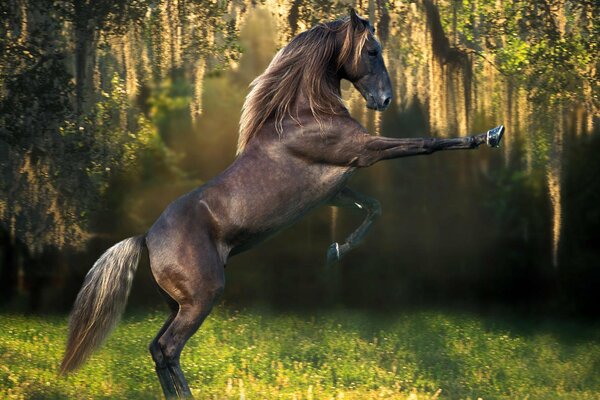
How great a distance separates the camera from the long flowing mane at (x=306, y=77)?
5730mm

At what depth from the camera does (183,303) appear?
18.2 feet

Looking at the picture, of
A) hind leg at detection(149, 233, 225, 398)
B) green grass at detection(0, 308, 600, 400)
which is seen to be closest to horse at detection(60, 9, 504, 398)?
hind leg at detection(149, 233, 225, 398)

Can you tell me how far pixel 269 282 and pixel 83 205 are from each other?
176cm

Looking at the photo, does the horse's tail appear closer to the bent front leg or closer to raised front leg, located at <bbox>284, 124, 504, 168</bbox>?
raised front leg, located at <bbox>284, 124, 504, 168</bbox>

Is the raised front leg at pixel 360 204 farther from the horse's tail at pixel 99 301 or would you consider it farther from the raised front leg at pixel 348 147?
the horse's tail at pixel 99 301

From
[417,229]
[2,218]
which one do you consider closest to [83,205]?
[2,218]

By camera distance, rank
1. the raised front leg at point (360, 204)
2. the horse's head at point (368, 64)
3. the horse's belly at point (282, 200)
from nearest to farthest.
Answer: the horse's belly at point (282, 200)
the horse's head at point (368, 64)
the raised front leg at point (360, 204)

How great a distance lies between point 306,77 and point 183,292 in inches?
54.4

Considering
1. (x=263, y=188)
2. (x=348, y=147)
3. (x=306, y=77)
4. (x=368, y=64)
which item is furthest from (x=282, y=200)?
(x=368, y=64)

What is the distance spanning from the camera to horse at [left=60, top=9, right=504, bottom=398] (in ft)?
18.2

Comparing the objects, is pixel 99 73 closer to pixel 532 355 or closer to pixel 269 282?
pixel 269 282

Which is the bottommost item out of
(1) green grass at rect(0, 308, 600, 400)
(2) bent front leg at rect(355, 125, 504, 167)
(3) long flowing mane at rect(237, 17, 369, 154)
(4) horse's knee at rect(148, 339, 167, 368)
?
(1) green grass at rect(0, 308, 600, 400)

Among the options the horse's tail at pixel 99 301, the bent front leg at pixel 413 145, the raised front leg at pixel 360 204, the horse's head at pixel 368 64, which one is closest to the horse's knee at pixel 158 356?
the horse's tail at pixel 99 301

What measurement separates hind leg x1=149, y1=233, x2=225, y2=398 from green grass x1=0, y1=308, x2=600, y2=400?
2.31ft
